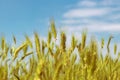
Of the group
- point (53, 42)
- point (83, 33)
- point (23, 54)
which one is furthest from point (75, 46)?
A: point (23, 54)

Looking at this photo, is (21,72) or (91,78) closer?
(91,78)

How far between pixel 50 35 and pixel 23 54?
8.6 inches

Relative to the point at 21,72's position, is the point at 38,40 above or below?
above

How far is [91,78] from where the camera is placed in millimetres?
1761

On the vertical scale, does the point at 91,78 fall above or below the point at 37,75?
below

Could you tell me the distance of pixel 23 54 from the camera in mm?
1848

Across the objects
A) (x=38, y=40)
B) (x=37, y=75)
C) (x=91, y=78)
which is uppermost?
(x=38, y=40)

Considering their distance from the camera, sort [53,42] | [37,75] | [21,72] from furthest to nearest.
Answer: [21,72] → [53,42] → [37,75]

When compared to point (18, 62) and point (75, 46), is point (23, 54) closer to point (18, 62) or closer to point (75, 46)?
point (18, 62)

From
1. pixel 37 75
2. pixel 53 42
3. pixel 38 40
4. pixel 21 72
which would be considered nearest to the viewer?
pixel 37 75

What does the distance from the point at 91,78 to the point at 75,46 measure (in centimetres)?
28

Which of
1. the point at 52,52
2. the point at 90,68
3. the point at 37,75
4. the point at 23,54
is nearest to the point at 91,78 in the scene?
the point at 90,68

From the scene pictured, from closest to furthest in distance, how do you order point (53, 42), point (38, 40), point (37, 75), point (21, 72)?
point (37, 75) → point (38, 40) → point (53, 42) → point (21, 72)

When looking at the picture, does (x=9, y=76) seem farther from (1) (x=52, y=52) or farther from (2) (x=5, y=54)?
(1) (x=52, y=52)
